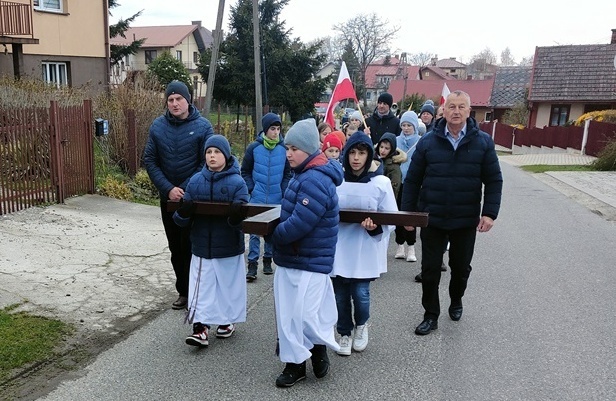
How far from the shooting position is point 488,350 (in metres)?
4.38

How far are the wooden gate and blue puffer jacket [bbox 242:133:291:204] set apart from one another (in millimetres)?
3941

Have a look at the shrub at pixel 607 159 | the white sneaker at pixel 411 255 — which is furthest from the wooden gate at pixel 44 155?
the shrub at pixel 607 159

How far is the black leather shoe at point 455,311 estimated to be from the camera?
5014 mm

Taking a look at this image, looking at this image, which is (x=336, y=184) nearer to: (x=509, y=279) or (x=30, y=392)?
(x=30, y=392)

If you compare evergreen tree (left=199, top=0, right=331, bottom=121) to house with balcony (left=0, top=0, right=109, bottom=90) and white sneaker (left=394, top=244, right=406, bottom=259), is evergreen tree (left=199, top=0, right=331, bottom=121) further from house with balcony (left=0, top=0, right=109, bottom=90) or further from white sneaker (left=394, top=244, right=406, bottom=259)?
white sneaker (left=394, top=244, right=406, bottom=259)

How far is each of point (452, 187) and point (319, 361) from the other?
70.0 inches

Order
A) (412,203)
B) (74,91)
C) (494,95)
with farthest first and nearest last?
1. (494,95)
2. (74,91)
3. (412,203)

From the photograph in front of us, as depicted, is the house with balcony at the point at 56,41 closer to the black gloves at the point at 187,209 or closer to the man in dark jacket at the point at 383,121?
the man in dark jacket at the point at 383,121

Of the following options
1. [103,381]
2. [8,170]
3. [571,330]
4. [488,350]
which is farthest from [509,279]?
[8,170]

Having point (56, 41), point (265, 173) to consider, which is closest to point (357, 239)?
point (265, 173)

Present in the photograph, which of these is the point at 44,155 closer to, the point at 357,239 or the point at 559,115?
the point at 357,239

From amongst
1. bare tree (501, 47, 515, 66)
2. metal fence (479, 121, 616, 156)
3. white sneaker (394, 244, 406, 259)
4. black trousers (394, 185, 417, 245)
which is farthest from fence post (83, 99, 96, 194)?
bare tree (501, 47, 515, 66)

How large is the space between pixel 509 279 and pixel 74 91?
10352 millimetres

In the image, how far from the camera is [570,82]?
37.6m
